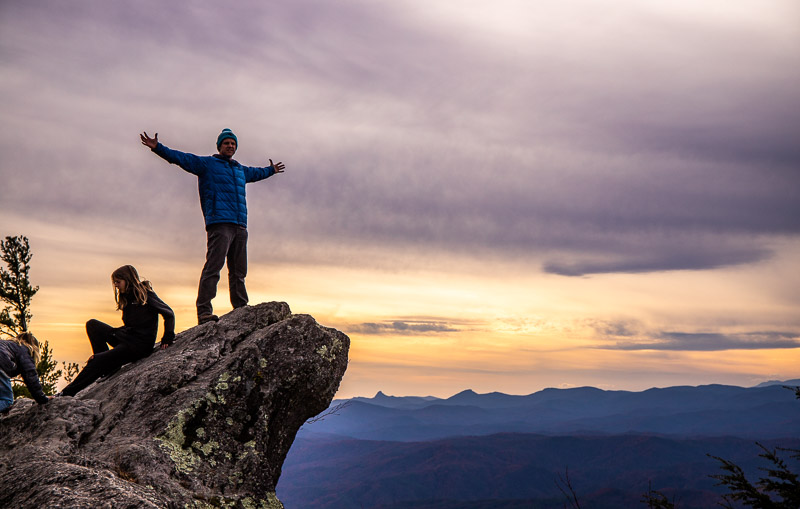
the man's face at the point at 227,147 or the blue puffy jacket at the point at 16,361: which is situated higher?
the man's face at the point at 227,147

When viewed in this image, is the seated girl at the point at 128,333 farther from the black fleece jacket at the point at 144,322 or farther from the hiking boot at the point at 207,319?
the hiking boot at the point at 207,319

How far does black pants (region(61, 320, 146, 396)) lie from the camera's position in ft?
41.4

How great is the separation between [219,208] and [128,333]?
3581mm

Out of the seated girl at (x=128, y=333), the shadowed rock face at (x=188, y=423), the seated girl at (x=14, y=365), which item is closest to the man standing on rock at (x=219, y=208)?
the shadowed rock face at (x=188, y=423)

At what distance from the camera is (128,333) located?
1266cm

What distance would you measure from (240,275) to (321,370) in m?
4.42

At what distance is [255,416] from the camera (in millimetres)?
10805

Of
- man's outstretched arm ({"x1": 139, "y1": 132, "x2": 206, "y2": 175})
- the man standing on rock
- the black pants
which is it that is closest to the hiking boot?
the man standing on rock

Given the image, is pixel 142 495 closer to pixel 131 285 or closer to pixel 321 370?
pixel 321 370

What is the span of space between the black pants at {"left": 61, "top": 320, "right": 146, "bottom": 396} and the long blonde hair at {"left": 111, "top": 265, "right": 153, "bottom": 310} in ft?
3.42

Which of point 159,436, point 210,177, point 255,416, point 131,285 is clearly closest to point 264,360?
point 255,416

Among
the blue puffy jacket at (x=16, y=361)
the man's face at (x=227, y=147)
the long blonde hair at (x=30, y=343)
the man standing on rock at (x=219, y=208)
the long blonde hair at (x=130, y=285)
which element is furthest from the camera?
the man's face at (x=227, y=147)

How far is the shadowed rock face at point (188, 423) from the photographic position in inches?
303

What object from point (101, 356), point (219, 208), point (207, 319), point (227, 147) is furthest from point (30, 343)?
point (227, 147)
